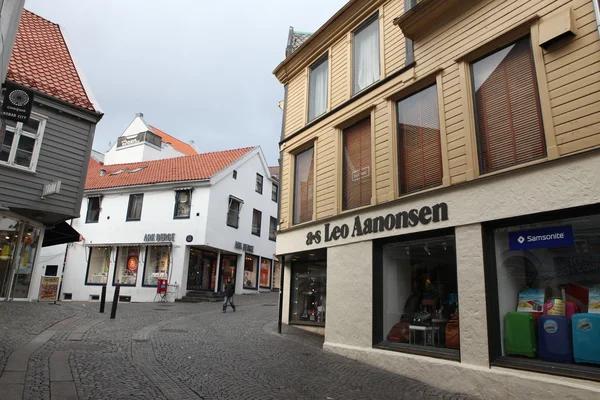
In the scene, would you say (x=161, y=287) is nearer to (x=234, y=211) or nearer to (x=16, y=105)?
(x=234, y=211)

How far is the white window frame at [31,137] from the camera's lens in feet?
42.9

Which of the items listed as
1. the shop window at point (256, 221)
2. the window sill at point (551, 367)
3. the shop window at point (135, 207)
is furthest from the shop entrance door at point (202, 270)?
the window sill at point (551, 367)

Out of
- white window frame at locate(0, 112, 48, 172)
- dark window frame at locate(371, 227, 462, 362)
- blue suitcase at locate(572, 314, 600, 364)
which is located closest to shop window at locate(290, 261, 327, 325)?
dark window frame at locate(371, 227, 462, 362)

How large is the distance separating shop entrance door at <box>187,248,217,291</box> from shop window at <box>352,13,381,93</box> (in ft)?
55.7

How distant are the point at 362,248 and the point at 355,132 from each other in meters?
3.14

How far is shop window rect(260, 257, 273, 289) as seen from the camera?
30.9m

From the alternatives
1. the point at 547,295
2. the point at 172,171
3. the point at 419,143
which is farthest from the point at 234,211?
the point at 547,295

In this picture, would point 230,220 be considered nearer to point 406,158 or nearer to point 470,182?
point 406,158

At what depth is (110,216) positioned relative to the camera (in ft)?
89.8

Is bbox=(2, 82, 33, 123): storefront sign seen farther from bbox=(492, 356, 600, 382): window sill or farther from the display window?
bbox=(492, 356, 600, 382): window sill

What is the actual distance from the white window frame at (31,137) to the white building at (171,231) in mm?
11359

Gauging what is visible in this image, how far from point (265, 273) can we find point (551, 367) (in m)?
26.2

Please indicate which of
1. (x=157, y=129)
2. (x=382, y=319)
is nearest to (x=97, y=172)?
(x=157, y=129)

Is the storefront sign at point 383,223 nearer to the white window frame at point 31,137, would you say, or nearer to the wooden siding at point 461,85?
the wooden siding at point 461,85
